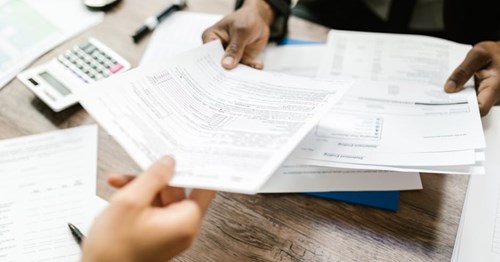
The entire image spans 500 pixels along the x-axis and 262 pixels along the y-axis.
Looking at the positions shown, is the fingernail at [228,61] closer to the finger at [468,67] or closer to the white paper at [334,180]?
the white paper at [334,180]

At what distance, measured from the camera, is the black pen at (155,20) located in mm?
903

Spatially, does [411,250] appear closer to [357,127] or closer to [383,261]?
[383,261]

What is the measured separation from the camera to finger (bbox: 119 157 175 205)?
425 millimetres

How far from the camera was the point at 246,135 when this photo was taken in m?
0.52

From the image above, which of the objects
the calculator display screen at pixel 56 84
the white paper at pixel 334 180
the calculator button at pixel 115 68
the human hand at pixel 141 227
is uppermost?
the human hand at pixel 141 227

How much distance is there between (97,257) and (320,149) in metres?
0.35

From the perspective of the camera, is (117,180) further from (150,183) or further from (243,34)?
(243,34)

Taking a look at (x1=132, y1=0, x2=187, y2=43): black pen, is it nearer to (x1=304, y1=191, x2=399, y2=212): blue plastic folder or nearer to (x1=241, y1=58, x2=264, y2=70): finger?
(x1=241, y1=58, x2=264, y2=70): finger

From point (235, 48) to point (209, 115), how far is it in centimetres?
20

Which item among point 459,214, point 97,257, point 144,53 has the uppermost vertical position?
point 97,257

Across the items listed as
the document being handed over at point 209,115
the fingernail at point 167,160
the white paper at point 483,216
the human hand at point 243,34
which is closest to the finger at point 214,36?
the human hand at point 243,34

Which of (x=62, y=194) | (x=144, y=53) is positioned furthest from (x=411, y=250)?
(x=144, y=53)

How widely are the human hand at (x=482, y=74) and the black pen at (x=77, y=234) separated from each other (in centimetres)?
62

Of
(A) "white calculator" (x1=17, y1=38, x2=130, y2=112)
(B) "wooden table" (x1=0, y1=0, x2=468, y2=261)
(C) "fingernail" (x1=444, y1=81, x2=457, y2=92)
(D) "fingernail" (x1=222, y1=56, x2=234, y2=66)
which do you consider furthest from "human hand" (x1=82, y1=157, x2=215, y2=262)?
(C) "fingernail" (x1=444, y1=81, x2=457, y2=92)
